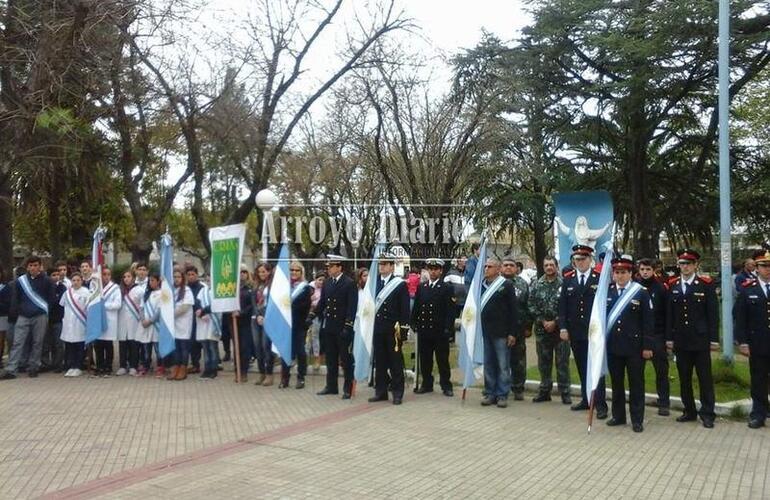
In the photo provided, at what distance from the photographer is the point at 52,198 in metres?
22.2

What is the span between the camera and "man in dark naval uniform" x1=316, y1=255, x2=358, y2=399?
10.7 meters

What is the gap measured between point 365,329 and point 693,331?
14.2ft

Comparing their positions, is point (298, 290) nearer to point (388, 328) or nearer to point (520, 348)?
point (388, 328)

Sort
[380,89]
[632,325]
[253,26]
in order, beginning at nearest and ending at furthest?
[632,325], [253,26], [380,89]

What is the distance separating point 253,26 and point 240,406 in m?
10.8

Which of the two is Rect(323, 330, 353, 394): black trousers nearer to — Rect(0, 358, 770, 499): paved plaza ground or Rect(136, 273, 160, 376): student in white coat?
Rect(0, 358, 770, 499): paved plaza ground

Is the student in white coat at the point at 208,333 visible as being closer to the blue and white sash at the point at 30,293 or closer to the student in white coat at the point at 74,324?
the student in white coat at the point at 74,324

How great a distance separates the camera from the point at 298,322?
11898mm

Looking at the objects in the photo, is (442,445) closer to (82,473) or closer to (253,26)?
(82,473)

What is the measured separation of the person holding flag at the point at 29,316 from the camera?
41.4ft

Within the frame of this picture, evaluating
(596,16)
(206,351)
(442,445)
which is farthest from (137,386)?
(596,16)

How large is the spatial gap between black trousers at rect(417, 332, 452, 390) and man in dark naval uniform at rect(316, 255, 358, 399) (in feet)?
3.49

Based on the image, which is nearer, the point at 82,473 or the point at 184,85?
the point at 82,473

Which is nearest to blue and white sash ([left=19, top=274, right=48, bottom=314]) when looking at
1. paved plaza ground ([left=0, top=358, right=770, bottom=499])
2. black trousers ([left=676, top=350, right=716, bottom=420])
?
paved plaza ground ([left=0, top=358, right=770, bottom=499])
